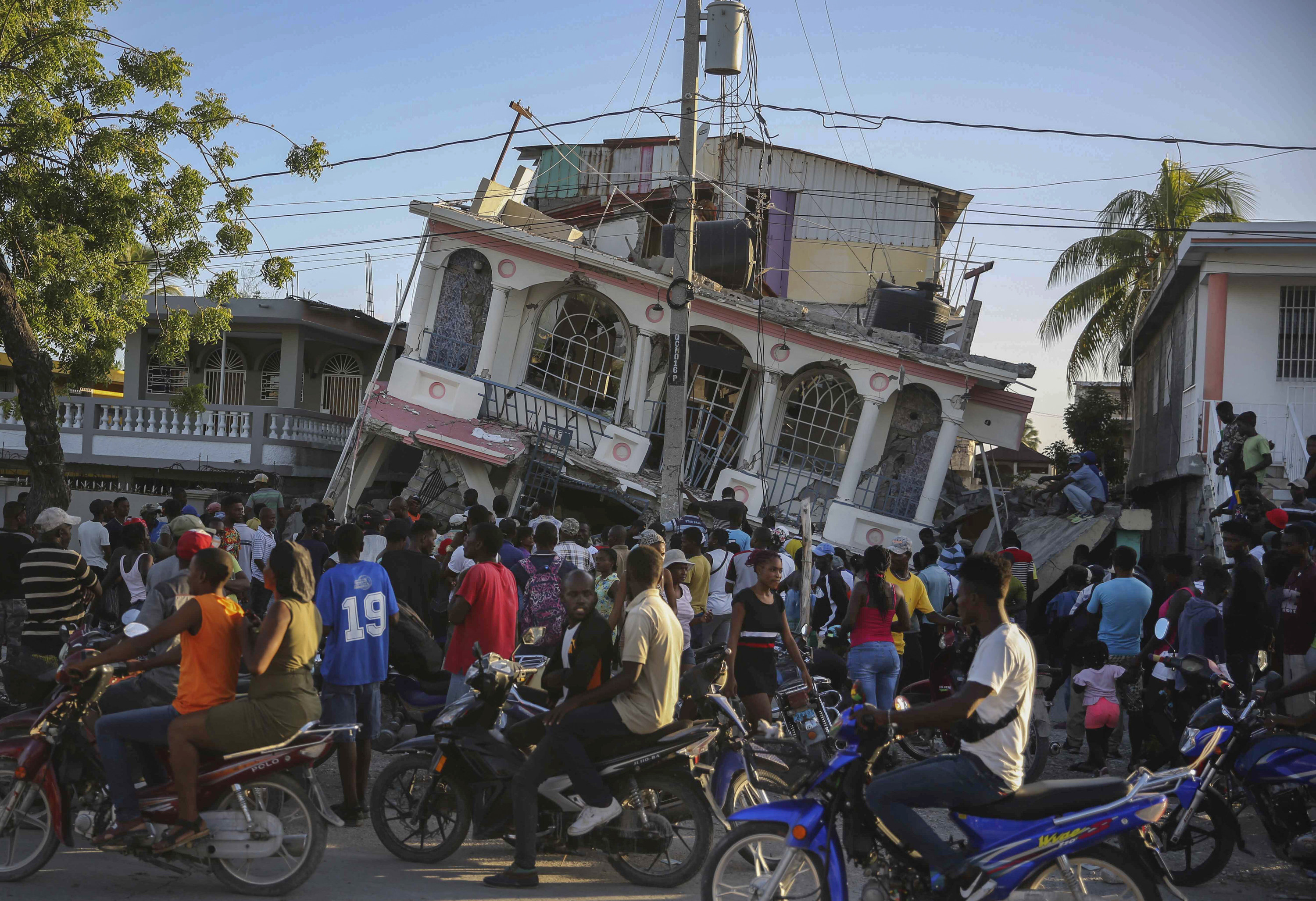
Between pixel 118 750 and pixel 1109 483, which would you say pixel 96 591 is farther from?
pixel 1109 483

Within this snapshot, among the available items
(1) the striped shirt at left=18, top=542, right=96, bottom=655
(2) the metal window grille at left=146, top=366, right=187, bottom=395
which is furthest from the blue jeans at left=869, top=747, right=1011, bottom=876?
(2) the metal window grille at left=146, top=366, right=187, bottom=395

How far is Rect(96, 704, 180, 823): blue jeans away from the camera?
17.1ft

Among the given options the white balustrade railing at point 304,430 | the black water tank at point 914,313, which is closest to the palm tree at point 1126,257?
the black water tank at point 914,313

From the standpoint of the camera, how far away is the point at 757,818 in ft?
15.0

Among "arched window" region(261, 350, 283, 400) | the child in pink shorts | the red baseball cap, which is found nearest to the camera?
the red baseball cap

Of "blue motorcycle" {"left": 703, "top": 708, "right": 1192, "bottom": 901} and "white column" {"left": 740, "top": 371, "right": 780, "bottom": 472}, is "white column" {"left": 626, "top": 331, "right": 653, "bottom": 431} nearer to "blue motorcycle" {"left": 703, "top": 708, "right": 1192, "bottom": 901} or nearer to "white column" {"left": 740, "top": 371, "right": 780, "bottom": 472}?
"white column" {"left": 740, "top": 371, "right": 780, "bottom": 472}

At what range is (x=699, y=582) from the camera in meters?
9.45

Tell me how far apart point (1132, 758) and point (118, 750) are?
263 inches

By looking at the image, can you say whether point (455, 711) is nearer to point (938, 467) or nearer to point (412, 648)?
point (412, 648)

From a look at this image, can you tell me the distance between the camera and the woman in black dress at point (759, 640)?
7188 millimetres

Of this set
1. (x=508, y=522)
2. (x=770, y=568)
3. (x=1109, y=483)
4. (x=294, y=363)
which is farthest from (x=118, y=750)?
(x=1109, y=483)

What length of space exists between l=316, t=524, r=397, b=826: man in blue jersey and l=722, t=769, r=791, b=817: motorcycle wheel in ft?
7.26

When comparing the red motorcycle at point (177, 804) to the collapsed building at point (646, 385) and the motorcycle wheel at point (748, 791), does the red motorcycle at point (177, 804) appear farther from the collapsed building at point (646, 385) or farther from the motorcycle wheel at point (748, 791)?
the collapsed building at point (646, 385)

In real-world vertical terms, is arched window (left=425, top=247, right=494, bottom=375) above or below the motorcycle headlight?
above
